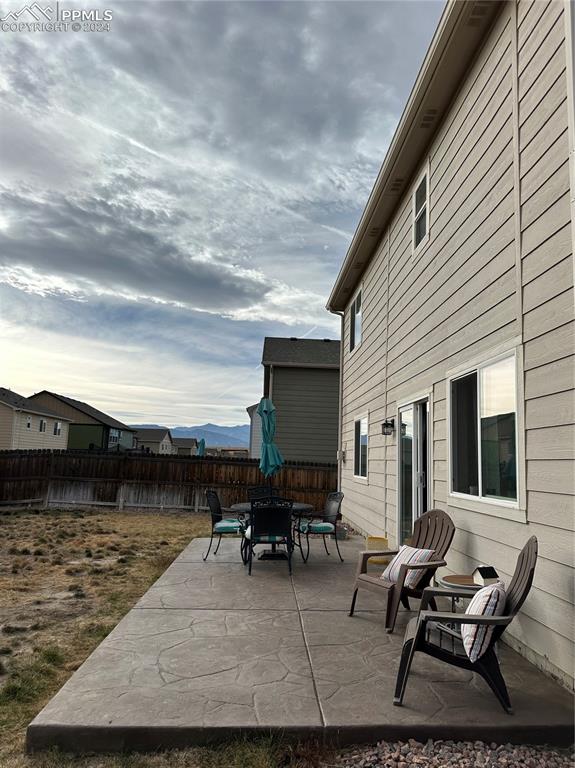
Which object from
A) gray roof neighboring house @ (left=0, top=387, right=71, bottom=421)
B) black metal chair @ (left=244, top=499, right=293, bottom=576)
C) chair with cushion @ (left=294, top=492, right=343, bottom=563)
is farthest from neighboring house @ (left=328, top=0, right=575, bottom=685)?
gray roof neighboring house @ (left=0, top=387, right=71, bottom=421)

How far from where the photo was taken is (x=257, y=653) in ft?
10.5

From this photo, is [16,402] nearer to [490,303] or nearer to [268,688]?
[268,688]

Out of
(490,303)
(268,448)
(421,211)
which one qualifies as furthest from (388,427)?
(268,448)

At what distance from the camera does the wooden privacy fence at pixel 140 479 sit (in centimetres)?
1229

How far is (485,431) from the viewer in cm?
384

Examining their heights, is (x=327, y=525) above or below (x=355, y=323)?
below

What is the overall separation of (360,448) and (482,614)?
6423mm

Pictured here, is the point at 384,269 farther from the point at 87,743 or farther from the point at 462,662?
the point at 87,743

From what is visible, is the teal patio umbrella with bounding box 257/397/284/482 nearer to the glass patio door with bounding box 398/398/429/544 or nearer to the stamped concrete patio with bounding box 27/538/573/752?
the glass patio door with bounding box 398/398/429/544

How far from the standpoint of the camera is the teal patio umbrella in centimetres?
977

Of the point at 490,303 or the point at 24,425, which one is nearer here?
the point at 490,303

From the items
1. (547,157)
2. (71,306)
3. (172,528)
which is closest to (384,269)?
(547,157)

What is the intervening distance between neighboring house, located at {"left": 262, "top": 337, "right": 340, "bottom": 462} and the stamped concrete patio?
414 inches

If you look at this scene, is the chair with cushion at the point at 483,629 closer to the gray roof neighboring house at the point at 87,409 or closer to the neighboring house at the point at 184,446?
the gray roof neighboring house at the point at 87,409
